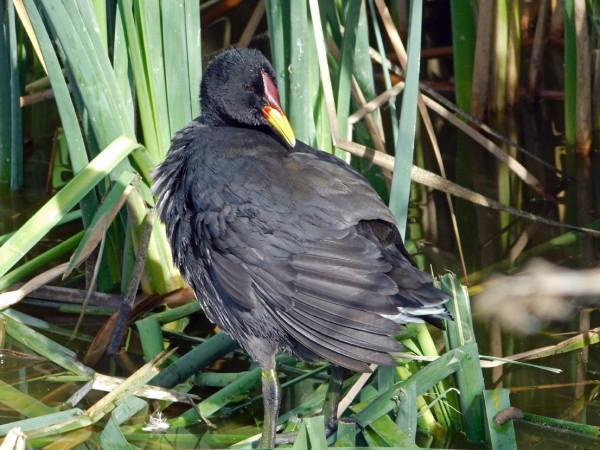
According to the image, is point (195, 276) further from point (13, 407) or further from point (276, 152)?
point (13, 407)

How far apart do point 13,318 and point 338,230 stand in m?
1.32

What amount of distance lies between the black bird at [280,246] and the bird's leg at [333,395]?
10mm

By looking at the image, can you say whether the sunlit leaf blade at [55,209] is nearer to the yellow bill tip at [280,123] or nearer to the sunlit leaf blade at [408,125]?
the yellow bill tip at [280,123]

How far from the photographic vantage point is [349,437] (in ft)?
7.68

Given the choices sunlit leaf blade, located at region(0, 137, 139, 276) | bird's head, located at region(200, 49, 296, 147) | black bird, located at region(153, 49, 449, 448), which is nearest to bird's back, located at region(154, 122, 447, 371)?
black bird, located at region(153, 49, 449, 448)

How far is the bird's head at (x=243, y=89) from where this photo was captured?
2.70m

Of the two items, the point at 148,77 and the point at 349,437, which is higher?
the point at 148,77

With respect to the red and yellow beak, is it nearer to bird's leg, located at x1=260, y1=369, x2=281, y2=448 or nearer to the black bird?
the black bird

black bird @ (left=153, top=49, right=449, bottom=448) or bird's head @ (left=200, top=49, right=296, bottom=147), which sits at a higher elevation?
bird's head @ (left=200, top=49, right=296, bottom=147)

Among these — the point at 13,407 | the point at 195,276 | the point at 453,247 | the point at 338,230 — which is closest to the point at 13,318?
the point at 13,407

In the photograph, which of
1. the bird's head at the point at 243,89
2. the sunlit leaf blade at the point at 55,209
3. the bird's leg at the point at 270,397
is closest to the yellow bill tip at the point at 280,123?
the bird's head at the point at 243,89

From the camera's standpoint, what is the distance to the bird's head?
2695 millimetres

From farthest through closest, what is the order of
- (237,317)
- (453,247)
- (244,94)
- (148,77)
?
(453,247) < (148,77) < (244,94) < (237,317)

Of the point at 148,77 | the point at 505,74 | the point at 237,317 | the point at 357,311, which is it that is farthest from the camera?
the point at 505,74
